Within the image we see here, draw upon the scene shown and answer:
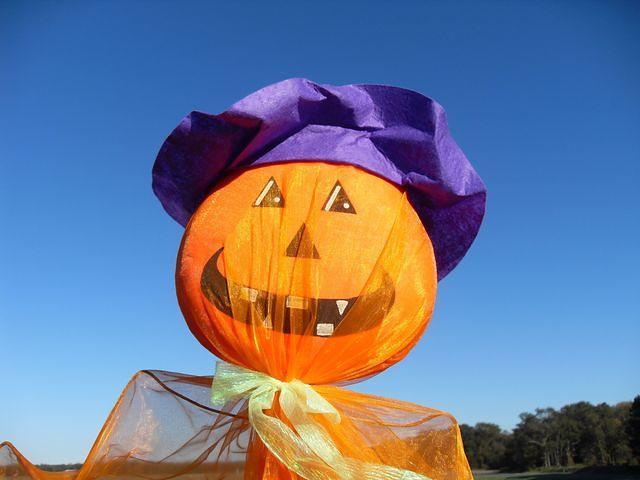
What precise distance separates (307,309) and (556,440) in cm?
4178

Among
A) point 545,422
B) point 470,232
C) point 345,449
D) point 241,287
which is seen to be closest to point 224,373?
point 241,287

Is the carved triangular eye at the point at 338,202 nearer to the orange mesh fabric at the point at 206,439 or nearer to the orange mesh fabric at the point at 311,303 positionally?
the orange mesh fabric at the point at 311,303

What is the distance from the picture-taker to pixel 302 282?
2.69 metres

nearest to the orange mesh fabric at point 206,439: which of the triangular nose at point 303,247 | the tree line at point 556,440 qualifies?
the triangular nose at point 303,247

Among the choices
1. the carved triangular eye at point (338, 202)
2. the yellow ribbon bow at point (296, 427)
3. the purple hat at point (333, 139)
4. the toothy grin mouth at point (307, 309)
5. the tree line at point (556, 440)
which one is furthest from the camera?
the tree line at point (556, 440)

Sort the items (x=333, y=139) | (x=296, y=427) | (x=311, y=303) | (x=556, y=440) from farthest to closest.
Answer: (x=556, y=440)
(x=333, y=139)
(x=311, y=303)
(x=296, y=427)

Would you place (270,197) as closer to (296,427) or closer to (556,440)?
(296,427)

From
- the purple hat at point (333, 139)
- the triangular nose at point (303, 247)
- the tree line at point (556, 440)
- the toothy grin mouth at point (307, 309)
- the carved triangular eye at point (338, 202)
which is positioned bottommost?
the tree line at point (556, 440)

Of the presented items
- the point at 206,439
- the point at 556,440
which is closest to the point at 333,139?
the point at 206,439

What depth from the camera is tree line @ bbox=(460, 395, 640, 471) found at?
35.5 m

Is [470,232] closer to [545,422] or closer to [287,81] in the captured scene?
[287,81]

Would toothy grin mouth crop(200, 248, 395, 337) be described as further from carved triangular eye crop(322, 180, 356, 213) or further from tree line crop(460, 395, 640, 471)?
tree line crop(460, 395, 640, 471)

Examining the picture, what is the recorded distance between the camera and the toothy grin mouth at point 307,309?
8.75ft

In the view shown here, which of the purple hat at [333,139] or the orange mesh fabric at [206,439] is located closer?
the orange mesh fabric at [206,439]
